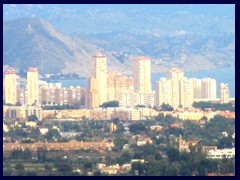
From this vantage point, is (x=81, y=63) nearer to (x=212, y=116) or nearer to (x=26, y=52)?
(x=26, y=52)

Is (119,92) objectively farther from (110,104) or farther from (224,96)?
(224,96)

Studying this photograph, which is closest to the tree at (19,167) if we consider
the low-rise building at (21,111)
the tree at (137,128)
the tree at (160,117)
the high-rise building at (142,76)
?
the tree at (137,128)

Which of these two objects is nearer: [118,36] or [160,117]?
[160,117]

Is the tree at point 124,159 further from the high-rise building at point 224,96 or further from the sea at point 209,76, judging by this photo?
the sea at point 209,76

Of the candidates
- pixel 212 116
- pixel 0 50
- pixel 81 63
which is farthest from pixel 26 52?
pixel 0 50

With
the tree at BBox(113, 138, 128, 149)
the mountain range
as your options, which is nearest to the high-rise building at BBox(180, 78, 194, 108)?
the mountain range

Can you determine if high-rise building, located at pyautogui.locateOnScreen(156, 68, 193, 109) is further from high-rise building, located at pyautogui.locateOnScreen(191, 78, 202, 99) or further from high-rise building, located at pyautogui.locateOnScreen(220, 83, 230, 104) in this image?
high-rise building, located at pyautogui.locateOnScreen(220, 83, 230, 104)

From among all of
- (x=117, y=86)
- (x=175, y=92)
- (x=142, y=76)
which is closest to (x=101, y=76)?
(x=117, y=86)
